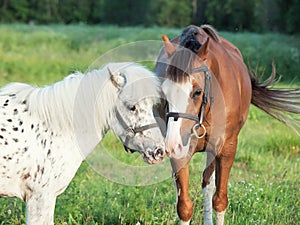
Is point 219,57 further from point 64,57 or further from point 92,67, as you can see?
point 64,57

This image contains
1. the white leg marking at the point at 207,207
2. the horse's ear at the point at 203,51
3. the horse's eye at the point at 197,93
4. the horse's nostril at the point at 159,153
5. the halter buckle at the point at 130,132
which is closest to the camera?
the horse's nostril at the point at 159,153

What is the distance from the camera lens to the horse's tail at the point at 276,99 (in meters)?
6.05

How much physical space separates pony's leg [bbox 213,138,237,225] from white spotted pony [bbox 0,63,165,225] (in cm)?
113

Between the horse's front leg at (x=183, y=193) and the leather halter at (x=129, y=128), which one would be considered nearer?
the leather halter at (x=129, y=128)

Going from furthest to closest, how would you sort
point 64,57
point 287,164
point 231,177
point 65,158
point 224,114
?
1. point 64,57
2. point 287,164
3. point 231,177
4. point 224,114
5. point 65,158

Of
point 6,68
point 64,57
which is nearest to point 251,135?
point 6,68

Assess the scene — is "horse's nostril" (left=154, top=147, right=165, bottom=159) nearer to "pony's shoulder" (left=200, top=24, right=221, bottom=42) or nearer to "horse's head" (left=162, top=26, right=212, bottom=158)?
"horse's head" (left=162, top=26, right=212, bottom=158)

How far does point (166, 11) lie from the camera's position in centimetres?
3672

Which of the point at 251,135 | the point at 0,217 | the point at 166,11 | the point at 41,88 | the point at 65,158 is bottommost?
the point at 166,11

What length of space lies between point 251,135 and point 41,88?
6272 millimetres

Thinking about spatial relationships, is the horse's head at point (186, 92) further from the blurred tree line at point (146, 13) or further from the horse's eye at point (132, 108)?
the blurred tree line at point (146, 13)

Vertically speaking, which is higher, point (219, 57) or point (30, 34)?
point (219, 57)

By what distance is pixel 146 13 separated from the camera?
3769 centimetres

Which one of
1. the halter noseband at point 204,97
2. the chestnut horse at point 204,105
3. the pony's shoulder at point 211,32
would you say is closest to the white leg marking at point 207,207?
the chestnut horse at point 204,105
